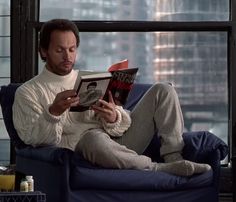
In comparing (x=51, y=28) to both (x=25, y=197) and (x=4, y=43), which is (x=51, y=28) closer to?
(x=4, y=43)

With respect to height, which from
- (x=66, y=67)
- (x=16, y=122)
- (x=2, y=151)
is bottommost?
(x=2, y=151)

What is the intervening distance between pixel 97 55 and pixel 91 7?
331mm

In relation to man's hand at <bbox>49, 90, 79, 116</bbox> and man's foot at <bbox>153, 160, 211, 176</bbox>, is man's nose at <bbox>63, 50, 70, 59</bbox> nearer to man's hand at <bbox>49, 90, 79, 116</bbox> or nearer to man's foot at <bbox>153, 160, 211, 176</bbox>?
man's hand at <bbox>49, 90, 79, 116</bbox>

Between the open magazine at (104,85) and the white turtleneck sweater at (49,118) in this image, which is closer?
the open magazine at (104,85)

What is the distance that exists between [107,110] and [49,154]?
38 cm

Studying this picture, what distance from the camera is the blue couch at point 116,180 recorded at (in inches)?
117

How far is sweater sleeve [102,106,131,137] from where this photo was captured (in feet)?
10.8

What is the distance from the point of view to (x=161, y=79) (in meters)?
4.54

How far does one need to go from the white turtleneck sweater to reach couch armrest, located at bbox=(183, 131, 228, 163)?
0.33 meters

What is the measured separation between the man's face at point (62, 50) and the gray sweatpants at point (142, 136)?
0.37 m

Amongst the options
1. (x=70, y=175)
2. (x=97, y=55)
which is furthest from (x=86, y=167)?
(x=97, y=55)

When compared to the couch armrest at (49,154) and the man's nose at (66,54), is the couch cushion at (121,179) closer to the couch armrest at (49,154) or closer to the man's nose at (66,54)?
the couch armrest at (49,154)

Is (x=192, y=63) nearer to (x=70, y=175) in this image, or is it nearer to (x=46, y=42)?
(x=46, y=42)

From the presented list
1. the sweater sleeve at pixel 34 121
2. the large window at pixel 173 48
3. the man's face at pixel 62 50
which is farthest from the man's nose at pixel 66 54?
the large window at pixel 173 48
